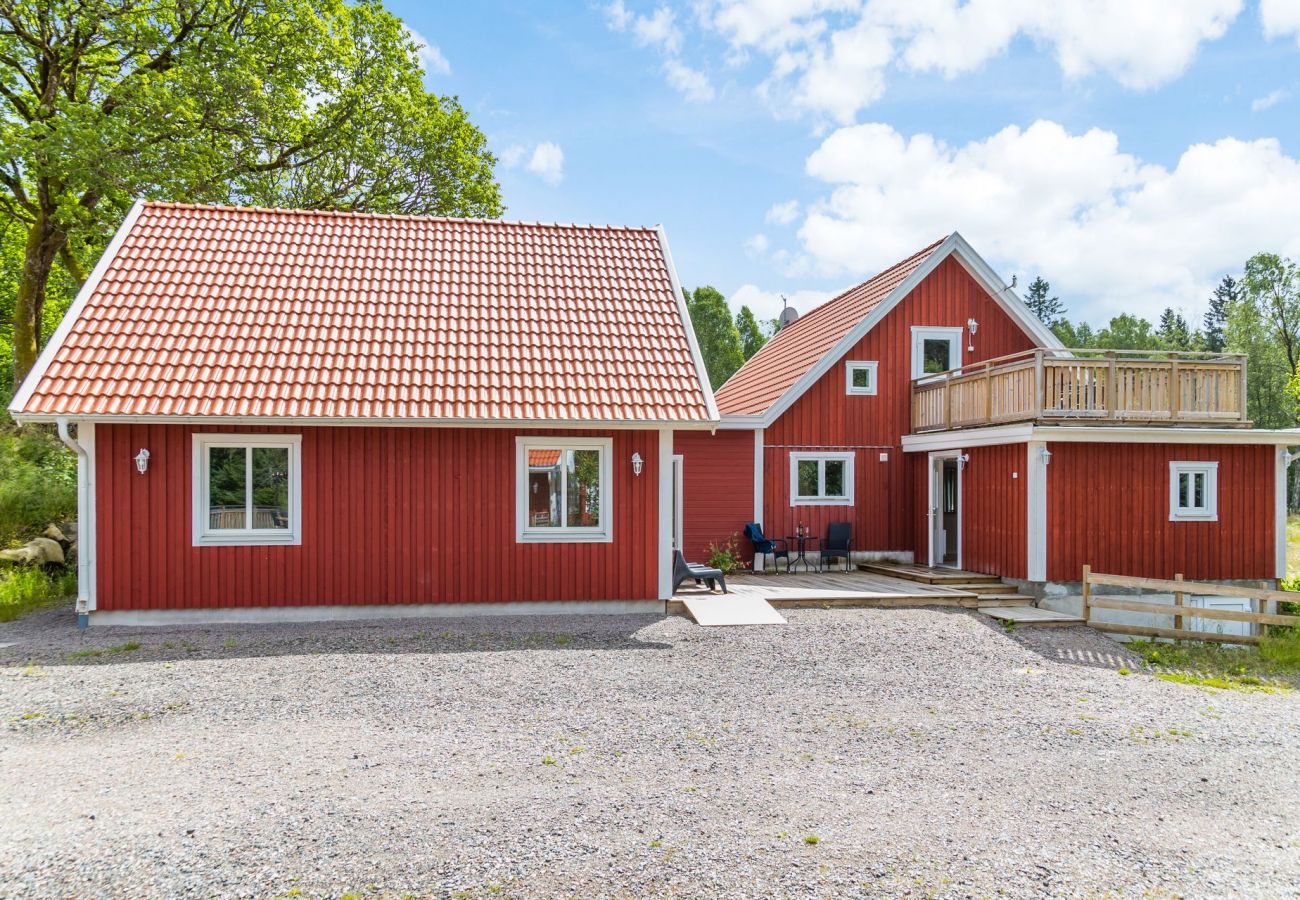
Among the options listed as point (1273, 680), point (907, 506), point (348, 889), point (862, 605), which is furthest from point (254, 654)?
point (907, 506)

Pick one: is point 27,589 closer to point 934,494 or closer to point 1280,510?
point 934,494

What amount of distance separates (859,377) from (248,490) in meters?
11.6

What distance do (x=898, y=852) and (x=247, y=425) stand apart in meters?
9.07

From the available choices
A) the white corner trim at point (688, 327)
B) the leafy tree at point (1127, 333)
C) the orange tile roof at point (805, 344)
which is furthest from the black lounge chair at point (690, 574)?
the leafy tree at point (1127, 333)

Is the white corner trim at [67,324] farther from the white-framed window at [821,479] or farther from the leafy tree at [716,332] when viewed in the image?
the leafy tree at [716,332]

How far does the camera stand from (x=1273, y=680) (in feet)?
31.9

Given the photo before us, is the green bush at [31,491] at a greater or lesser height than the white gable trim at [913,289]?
lesser

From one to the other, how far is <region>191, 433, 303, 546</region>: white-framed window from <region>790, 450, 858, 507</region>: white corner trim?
9.53m

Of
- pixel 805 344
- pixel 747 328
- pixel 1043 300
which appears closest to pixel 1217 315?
pixel 1043 300

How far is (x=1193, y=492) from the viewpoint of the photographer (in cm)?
1402

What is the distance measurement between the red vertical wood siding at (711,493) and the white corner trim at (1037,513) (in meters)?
5.16

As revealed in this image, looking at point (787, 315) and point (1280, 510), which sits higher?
point (787, 315)

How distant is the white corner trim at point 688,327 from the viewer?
1148 centimetres

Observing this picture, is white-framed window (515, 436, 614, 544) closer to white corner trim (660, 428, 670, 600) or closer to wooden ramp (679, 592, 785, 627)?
white corner trim (660, 428, 670, 600)
